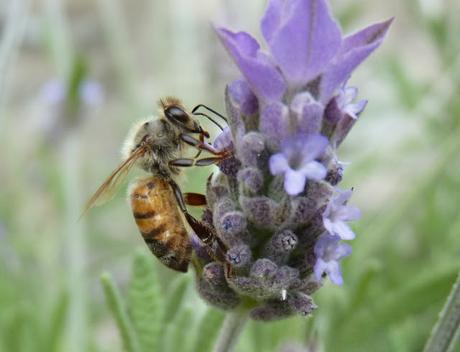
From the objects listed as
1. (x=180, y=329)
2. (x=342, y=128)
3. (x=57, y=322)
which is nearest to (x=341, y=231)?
(x=342, y=128)

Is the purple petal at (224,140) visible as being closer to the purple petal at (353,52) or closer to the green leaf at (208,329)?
the purple petal at (353,52)

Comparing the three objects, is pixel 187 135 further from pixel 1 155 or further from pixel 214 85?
pixel 1 155

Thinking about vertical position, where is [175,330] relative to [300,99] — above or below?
below

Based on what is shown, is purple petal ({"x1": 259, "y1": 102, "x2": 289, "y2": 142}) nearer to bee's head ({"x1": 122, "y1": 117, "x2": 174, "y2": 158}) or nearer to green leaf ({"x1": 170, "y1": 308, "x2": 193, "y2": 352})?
bee's head ({"x1": 122, "y1": 117, "x2": 174, "y2": 158})

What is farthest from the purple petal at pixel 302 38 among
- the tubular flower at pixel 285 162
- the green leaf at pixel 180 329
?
the green leaf at pixel 180 329

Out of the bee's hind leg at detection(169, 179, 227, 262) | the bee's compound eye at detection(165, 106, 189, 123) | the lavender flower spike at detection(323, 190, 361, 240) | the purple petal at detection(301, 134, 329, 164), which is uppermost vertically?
the bee's compound eye at detection(165, 106, 189, 123)

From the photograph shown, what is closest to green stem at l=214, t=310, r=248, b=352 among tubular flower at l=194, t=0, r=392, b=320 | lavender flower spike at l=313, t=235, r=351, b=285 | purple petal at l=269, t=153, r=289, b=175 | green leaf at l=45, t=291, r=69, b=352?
tubular flower at l=194, t=0, r=392, b=320

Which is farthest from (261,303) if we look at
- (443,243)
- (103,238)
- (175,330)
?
(103,238)
